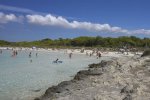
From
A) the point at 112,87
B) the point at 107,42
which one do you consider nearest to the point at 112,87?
the point at 112,87

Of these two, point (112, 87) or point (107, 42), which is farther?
point (107, 42)

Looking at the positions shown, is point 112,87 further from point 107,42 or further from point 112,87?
point 107,42

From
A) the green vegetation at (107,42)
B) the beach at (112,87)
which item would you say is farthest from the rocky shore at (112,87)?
the green vegetation at (107,42)

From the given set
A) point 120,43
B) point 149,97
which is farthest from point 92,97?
point 120,43

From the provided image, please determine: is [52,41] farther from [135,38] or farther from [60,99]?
[60,99]

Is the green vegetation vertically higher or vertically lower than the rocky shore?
higher

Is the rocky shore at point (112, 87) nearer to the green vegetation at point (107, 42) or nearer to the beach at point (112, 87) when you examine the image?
the beach at point (112, 87)

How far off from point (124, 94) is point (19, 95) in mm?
9225

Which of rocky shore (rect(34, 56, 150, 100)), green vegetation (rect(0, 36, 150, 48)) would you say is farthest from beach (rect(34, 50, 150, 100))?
green vegetation (rect(0, 36, 150, 48))

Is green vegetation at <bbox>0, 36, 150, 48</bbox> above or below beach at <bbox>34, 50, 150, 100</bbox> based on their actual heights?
above

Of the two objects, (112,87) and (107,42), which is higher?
(107,42)

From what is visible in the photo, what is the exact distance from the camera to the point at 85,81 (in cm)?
1884

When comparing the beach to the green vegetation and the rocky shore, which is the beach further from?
the green vegetation

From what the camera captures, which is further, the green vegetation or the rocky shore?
the green vegetation
